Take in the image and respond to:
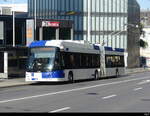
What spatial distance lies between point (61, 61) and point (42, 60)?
1319 mm

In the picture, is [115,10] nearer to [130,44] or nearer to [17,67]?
[130,44]

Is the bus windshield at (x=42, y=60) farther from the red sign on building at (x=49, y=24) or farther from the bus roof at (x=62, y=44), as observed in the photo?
the red sign on building at (x=49, y=24)

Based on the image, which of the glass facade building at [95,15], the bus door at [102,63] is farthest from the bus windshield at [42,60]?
the glass facade building at [95,15]

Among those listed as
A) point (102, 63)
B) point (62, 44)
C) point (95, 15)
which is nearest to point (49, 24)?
point (102, 63)

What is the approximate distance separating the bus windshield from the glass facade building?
70867mm

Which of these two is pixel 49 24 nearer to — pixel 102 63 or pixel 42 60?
pixel 102 63

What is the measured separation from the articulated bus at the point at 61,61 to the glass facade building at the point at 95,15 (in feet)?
213

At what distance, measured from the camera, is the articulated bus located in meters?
30.2

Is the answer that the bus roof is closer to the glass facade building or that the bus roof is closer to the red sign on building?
the red sign on building

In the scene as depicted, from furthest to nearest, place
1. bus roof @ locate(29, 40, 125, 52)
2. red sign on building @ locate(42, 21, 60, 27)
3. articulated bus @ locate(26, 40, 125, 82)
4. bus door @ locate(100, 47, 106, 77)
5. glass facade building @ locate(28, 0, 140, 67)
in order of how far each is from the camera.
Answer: glass facade building @ locate(28, 0, 140, 67), red sign on building @ locate(42, 21, 60, 27), bus door @ locate(100, 47, 106, 77), bus roof @ locate(29, 40, 125, 52), articulated bus @ locate(26, 40, 125, 82)

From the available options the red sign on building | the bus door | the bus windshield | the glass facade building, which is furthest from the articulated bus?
the glass facade building

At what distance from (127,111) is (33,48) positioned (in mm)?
17712

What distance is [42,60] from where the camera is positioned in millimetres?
30453

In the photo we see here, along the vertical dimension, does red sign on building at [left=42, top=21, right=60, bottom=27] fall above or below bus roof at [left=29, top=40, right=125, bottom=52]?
above
